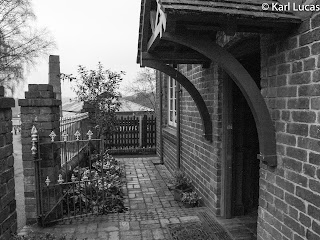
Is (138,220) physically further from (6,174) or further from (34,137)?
(6,174)

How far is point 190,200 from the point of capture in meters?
4.97

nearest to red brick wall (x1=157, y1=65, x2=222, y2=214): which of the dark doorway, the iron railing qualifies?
the dark doorway

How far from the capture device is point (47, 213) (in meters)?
4.29

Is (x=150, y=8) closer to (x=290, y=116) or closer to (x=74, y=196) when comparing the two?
(x=290, y=116)

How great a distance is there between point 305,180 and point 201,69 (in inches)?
126

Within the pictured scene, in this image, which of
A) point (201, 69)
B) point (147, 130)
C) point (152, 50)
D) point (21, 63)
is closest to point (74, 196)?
point (152, 50)

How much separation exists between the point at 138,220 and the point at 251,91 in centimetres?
284

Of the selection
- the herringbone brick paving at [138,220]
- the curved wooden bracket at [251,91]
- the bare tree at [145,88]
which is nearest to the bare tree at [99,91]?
the herringbone brick paving at [138,220]

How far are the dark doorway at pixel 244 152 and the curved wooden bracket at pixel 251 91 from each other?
171cm

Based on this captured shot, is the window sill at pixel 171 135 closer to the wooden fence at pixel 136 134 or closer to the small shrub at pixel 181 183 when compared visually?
the small shrub at pixel 181 183

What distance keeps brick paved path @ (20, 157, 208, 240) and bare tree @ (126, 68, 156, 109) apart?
2178cm

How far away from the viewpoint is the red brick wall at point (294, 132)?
81.2 inches

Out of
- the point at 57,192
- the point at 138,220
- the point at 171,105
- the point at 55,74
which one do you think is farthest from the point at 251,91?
the point at 55,74

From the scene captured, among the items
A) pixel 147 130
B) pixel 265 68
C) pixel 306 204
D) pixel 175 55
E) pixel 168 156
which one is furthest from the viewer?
pixel 147 130
